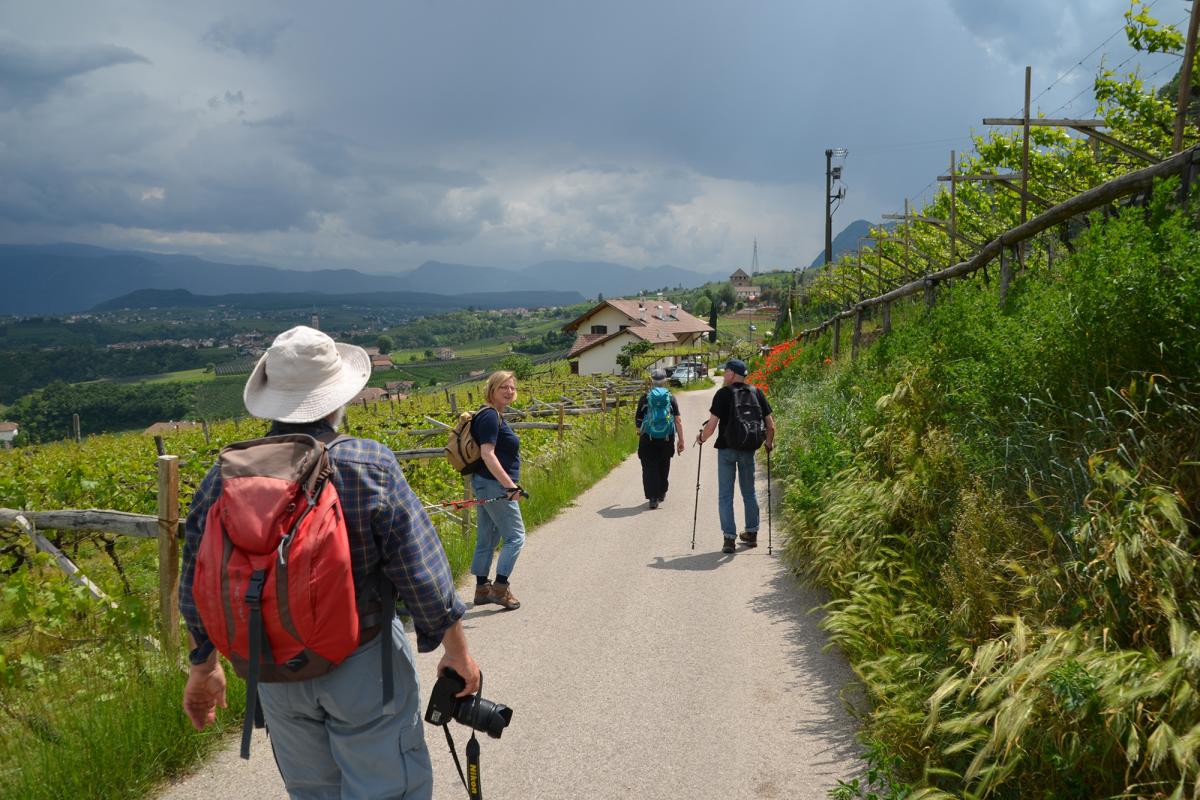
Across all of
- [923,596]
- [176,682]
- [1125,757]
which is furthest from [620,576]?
[1125,757]

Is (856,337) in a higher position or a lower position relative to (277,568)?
higher

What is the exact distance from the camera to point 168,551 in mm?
4277

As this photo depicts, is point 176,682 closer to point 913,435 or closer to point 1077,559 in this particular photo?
point 1077,559

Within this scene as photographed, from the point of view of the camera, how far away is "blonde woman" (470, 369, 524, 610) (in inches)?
219

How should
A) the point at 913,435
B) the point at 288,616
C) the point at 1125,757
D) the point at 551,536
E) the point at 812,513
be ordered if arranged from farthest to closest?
1. the point at 551,536
2. the point at 812,513
3. the point at 913,435
4. the point at 1125,757
5. the point at 288,616

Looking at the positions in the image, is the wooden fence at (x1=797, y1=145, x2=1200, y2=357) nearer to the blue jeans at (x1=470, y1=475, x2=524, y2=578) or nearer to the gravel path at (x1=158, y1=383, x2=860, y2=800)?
the gravel path at (x1=158, y1=383, x2=860, y2=800)

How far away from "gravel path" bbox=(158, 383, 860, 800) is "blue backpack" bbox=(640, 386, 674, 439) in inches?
99.3

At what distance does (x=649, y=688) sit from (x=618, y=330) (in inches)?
2492

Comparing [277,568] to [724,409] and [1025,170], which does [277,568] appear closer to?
[724,409]

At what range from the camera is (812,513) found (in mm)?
6969

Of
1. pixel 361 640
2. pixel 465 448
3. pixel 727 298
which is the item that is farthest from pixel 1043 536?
pixel 727 298

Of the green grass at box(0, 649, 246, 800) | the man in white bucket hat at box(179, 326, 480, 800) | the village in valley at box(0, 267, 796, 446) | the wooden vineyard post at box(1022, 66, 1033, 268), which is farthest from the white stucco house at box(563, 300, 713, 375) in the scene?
the man in white bucket hat at box(179, 326, 480, 800)

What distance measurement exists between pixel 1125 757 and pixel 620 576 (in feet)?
14.7

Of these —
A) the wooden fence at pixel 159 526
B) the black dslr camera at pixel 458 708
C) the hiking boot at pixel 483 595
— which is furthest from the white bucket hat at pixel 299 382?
the hiking boot at pixel 483 595
